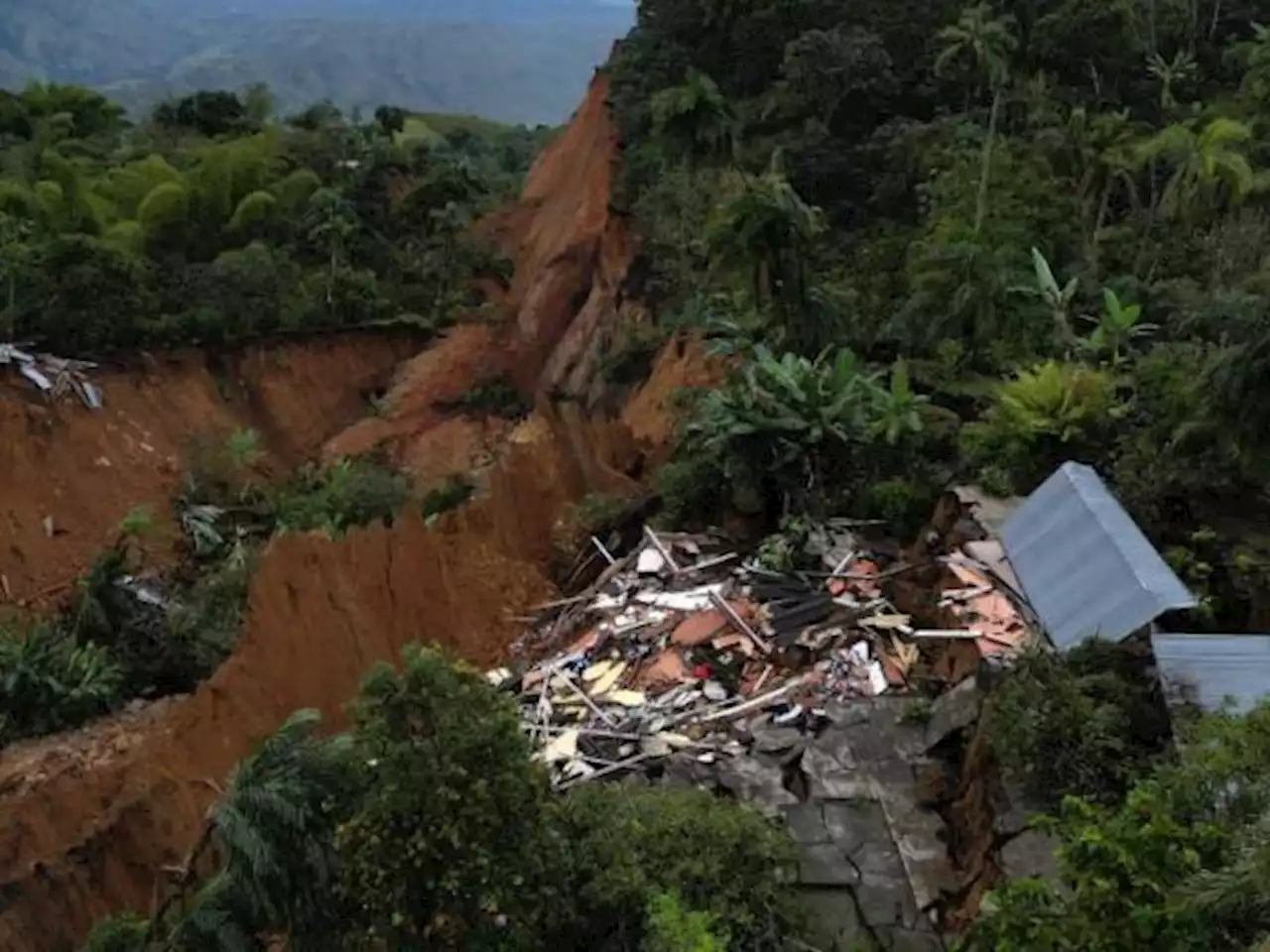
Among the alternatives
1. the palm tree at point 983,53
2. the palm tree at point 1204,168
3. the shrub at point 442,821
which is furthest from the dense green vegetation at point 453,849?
the palm tree at point 1204,168

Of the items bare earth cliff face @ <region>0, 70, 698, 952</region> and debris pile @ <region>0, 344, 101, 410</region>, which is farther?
debris pile @ <region>0, 344, 101, 410</region>

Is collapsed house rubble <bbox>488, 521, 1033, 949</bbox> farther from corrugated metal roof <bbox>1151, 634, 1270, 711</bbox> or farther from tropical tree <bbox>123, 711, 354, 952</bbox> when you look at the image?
tropical tree <bbox>123, 711, 354, 952</bbox>

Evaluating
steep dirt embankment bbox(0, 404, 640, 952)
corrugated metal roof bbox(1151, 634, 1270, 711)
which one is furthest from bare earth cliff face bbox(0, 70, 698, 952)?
corrugated metal roof bbox(1151, 634, 1270, 711)

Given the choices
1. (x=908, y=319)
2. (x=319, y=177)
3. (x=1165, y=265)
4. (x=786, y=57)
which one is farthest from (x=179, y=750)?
(x=319, y=177)

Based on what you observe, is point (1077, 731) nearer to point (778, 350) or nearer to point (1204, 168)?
point (778, 350)

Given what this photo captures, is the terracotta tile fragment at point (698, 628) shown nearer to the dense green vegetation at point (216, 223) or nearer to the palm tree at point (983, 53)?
the palm tree at point (983, 53)

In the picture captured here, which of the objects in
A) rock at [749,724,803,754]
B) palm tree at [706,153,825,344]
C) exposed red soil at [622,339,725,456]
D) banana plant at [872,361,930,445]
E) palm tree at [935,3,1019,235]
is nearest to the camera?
rock at [749,724,803,754]
